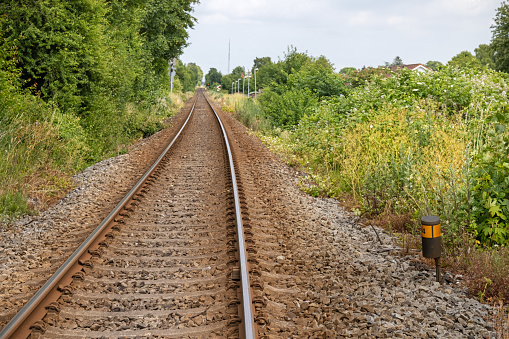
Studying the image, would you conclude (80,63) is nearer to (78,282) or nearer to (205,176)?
(205,176)

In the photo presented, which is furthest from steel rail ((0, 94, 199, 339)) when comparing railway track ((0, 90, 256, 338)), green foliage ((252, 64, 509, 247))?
green foliage ((252, 64, 509, 247))

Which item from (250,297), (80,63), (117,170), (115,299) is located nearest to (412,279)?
(250,297)

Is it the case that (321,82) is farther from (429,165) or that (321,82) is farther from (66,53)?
(429,165)

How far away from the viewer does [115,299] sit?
14.2 ft

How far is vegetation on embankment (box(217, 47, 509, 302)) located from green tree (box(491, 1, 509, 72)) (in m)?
35.4

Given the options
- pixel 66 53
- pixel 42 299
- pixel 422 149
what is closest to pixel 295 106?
pixel 66 53

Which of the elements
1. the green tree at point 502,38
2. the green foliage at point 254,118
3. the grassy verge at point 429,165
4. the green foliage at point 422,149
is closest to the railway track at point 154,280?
the grassy verge at point 429,165

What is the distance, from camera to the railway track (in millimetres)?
3822

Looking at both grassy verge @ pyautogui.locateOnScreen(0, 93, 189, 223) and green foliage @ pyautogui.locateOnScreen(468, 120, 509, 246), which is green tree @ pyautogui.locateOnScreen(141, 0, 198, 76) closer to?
grassy verge @ pyautogui.locateOnScreen(0, 93, 189, 223)

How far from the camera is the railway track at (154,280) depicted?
3822 millimetres

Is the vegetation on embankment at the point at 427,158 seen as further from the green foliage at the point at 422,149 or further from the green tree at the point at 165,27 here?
the green tree at the point at 165,27

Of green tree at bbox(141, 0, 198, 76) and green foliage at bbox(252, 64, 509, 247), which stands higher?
green tree at bbox(141, 0, 198, 76)

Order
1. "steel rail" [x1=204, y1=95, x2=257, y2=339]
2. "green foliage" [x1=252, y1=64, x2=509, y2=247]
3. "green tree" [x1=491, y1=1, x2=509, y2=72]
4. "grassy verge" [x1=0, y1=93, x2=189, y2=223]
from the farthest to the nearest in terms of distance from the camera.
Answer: "green tree" [x1=491, y1=1, x2=509, y2=72]
"grassy verge" [x1=0, y1=93, x2=189, y2=223]
"green foliage" [x1=252, y1=64, x2=509, y2=247]
"steel rail" [x1=204, y1=95, x2=257, y2=339]

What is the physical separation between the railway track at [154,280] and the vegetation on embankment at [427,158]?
95.3 inches
